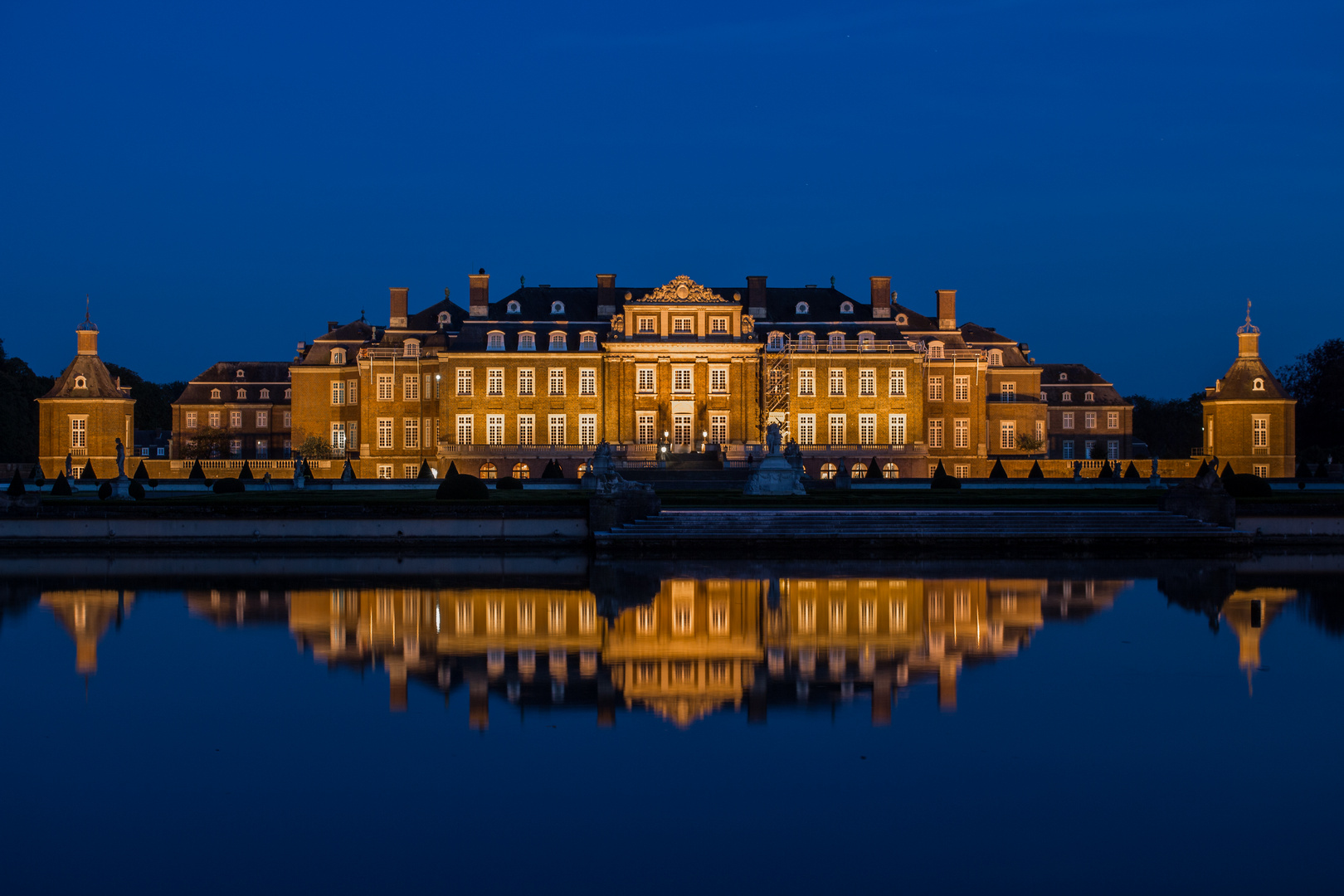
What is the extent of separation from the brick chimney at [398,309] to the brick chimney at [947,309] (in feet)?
81.4

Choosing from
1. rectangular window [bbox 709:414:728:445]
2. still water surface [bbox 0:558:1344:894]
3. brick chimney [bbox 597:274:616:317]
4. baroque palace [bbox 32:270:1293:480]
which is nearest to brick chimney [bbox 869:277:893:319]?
baroque palace [bbox 32:270:1293:480]

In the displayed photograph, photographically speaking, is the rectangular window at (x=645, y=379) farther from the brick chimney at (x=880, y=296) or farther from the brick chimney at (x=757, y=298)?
the brick chimney at (x=880, y=296)

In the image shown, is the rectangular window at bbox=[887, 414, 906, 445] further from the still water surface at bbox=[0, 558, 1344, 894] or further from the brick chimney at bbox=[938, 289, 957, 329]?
the still water surface at bbox=[0, 558, 1344, 894]

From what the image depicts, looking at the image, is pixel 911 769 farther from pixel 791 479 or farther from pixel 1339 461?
pixel 1339 461

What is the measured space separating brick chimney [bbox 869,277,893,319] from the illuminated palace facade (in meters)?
0.08

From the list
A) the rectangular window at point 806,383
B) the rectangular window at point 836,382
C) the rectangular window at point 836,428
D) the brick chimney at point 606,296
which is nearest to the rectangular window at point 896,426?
the rectangular window at point 836,428

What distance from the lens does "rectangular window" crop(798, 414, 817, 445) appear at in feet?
176

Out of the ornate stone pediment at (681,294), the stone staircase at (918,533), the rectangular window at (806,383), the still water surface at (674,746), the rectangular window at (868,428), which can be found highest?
the ornate stone pediment at (681,294)

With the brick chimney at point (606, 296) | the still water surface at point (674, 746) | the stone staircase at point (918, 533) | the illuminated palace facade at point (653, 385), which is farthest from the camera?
the brick chimney at point (606, 296)

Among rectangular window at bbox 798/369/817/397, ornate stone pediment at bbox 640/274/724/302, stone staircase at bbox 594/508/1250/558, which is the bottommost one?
stone staircase at bbox 594/508/1250/558

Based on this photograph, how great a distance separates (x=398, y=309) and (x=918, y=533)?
127 ft

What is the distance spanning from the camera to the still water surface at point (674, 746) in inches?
275

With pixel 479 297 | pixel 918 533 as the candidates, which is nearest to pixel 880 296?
pixel 479 297

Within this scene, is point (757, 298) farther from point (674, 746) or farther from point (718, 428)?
point (674, 746)
